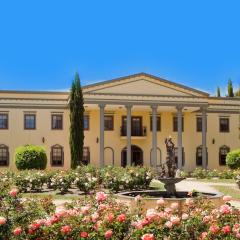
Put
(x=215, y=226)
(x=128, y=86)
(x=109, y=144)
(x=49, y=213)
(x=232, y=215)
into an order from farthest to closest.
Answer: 1. (x=109, y=144)
2. (x=128, y=86)
3. (x=49, y=213)
4. (x=232, y=215)
5. (x=215, y=226)

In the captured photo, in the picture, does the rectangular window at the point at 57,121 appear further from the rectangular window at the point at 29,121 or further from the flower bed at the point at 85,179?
the flower bed at the point at 85,179

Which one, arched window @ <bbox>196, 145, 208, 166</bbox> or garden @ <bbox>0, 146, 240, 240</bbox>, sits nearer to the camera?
garden @ <bbox>0, 146, 240, 240</bbox>

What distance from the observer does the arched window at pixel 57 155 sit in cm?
4069

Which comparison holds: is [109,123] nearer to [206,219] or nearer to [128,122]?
[128,122]

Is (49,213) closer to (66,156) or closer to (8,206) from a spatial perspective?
(8,206)

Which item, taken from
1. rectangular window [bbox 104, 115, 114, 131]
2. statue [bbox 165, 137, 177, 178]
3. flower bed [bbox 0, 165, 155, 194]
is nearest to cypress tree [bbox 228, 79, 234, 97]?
rectangular window [bbox 104, 115, 114, 131]

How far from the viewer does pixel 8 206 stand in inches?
294

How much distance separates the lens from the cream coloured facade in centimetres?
3897

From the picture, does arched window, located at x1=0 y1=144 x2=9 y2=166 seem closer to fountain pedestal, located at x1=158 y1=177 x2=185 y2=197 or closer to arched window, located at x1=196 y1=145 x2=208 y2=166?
arched window, located at x1=196 y1=145 x2=208 y2=166

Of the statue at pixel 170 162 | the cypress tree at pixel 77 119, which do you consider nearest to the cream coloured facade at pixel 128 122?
the cypress tree at pixel 77 119

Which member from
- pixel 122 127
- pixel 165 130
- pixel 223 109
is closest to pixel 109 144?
pixel 122 127

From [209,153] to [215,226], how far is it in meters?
38.2

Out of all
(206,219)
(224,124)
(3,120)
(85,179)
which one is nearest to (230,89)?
(224,124)

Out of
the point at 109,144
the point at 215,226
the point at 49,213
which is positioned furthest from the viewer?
the point at 109,144
